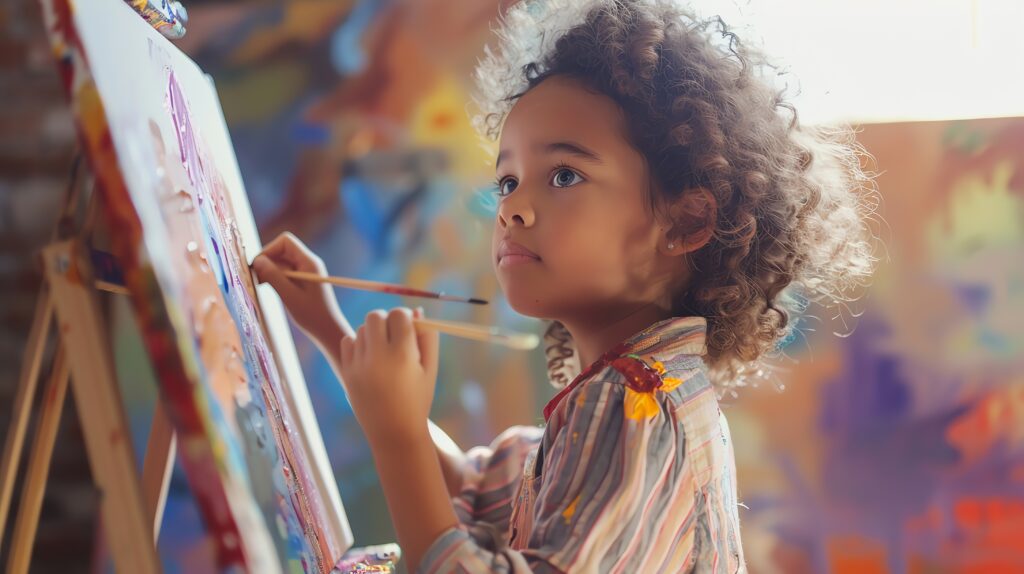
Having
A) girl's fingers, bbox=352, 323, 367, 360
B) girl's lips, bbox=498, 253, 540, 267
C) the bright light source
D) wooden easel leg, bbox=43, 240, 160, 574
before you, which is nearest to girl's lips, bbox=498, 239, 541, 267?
girl's lips, bbox=498, 253, 540, 267

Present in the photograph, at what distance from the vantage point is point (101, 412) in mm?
632

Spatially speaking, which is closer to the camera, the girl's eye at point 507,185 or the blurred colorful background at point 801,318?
the girl's eye at point 507,185

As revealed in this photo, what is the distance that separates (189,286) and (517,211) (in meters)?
0.39

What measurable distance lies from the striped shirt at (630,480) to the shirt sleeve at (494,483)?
0.74 ft

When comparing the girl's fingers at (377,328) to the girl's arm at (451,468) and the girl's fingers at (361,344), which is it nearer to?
the girl's fingers at (361,344)

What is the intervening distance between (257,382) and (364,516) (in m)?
1.16

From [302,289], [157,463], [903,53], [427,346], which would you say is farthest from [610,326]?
[903,53]

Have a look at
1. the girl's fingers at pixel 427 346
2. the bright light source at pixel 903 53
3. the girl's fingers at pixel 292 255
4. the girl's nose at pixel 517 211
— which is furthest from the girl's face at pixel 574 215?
the bright light source at pixel 903 53

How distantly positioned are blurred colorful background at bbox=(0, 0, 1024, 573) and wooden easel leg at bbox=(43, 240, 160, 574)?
127 centimetres

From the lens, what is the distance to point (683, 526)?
2.80 feet

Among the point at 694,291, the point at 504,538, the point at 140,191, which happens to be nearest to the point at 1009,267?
the point at 694,291

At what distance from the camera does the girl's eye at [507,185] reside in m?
1.08

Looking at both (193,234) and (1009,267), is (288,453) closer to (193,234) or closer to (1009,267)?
(193,234)

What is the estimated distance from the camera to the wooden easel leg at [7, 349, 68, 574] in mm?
759
